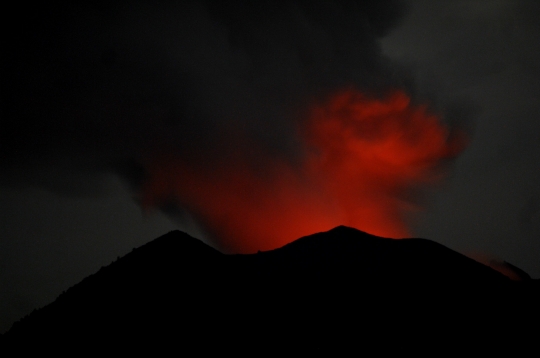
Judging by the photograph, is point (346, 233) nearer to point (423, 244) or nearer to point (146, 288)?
point (423, 244)

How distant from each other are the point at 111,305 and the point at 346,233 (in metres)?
24.8

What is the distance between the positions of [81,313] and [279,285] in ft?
55.8

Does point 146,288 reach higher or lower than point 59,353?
higher

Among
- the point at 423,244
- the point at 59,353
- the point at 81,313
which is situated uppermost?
the point at 423,244

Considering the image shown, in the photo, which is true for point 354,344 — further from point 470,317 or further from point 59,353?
point 59,353

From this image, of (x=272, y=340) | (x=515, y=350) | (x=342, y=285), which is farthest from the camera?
(x=342, y=285)

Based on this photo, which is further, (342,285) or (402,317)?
(342,285)

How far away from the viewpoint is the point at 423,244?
45188mm

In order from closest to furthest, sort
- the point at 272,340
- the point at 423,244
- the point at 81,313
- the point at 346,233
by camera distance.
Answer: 1. the point at 272,340
2. the point at 81,313
3. the point at 423,244
4. the point at 346,233

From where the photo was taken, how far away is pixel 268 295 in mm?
39875

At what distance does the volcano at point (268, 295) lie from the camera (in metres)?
34.3

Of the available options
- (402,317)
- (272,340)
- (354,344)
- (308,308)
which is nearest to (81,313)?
(272,340)

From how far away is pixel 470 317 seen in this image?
34.9 m

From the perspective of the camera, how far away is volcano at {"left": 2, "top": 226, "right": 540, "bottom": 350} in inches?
1351
